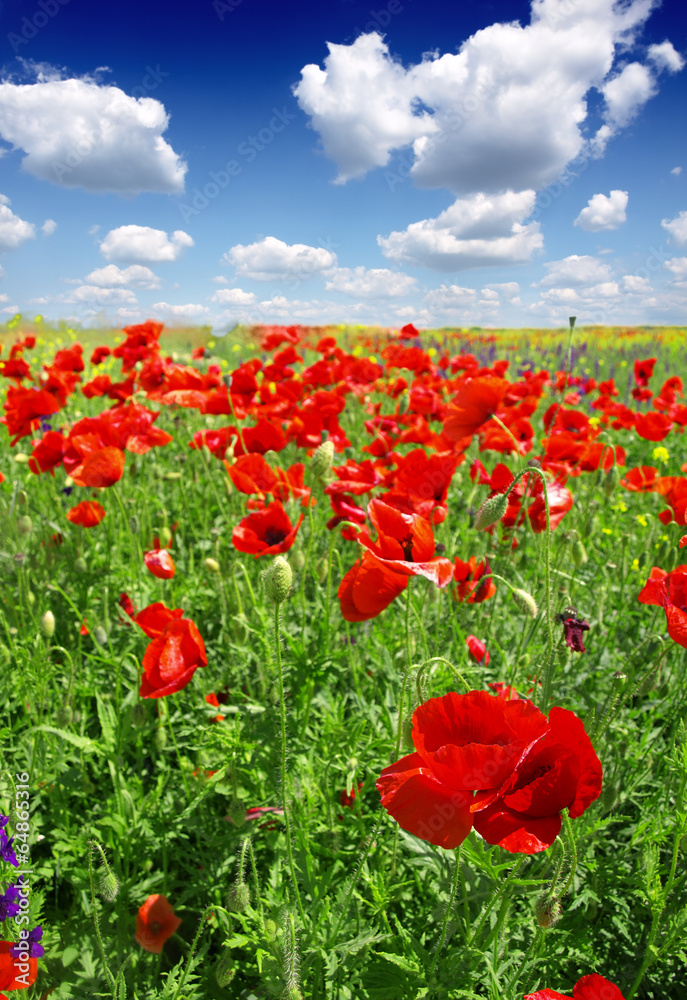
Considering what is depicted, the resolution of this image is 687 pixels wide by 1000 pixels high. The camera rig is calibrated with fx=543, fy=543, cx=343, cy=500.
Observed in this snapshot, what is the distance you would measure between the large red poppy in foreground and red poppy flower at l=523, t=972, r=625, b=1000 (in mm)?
297

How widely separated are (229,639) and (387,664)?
31.0 inches

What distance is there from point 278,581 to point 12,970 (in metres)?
0.95

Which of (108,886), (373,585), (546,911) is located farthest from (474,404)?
(108,886)

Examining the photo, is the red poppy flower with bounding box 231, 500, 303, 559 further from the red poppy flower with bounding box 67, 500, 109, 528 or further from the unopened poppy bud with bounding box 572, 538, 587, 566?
the unopened poppy bud with bounding box 572, 538, 587, 566

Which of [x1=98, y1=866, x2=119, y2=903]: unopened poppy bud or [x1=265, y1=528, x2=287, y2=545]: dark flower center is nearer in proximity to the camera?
[x1=98, y1=866, x2=119, y2=903]: unopened poppy bud

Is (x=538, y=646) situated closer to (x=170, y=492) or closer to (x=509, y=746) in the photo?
(x=509, y=746)

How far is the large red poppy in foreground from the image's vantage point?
807 millimetres

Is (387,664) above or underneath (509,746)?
underneath

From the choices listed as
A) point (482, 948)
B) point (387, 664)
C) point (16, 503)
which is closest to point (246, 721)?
point (387, 664)

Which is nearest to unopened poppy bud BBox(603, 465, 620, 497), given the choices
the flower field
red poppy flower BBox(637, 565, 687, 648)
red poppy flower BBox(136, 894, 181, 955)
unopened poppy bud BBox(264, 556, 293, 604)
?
the flower field

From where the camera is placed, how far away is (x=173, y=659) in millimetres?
1541

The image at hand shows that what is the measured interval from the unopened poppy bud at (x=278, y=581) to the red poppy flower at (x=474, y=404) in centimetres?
136

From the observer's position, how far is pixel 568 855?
154 centimetres

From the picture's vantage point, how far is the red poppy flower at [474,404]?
222 cm
